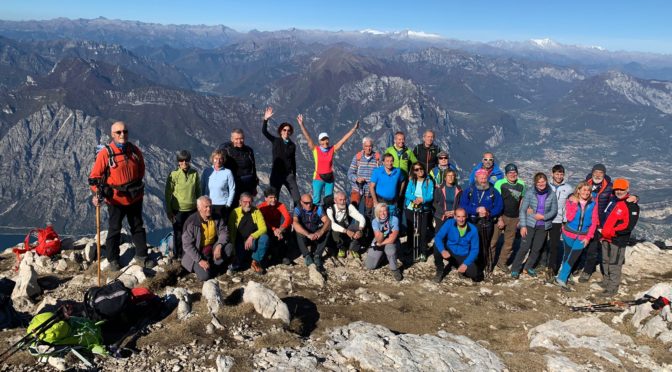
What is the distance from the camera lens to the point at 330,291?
13.5 metres

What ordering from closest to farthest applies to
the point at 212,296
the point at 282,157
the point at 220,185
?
the point at 212,296 → the point at 220,185 → the point at 282,157

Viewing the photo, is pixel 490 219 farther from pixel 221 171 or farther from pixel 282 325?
pixel 221 171

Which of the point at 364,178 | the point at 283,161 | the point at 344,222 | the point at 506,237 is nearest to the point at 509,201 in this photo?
the point at 506,237

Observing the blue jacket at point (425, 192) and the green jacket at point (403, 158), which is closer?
the blue jacket at point (425, 192)

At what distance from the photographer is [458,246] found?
15008 millimetres

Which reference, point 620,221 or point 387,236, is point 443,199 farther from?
point 620,221

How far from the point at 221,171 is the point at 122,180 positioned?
3.12 m

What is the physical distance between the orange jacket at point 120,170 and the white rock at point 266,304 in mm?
5318

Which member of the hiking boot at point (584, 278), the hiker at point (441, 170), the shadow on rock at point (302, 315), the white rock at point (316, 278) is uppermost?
the hiker at point (441, 170)

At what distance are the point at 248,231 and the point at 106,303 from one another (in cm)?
536

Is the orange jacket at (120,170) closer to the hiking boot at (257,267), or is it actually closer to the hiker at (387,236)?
the hiking boot at (257,267)

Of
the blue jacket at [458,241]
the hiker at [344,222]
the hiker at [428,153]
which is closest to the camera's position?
the blue jacket at [458,241]

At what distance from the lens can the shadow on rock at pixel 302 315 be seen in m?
10.4

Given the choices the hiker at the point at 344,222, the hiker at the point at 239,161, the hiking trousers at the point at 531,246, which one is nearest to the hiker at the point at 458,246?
the hiking trousers at the point at 531,246
